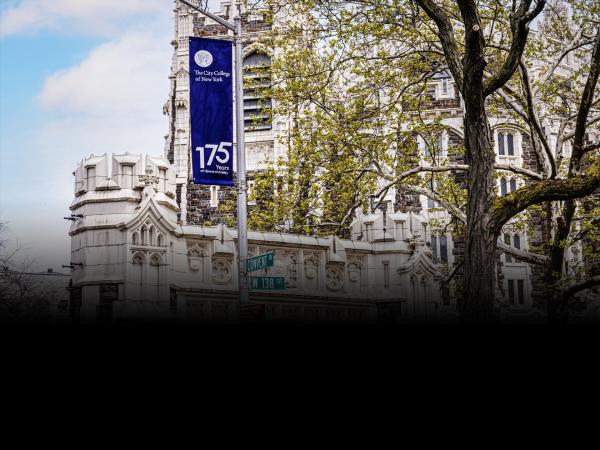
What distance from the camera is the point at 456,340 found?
2.39 metres

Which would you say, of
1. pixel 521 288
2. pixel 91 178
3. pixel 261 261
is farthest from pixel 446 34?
pixel 521 288

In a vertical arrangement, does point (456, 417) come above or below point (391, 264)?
below

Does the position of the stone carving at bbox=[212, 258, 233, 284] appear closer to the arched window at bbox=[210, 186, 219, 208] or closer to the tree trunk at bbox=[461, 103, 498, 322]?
the tree trunk at bbox=[461, 103, 498, 322]

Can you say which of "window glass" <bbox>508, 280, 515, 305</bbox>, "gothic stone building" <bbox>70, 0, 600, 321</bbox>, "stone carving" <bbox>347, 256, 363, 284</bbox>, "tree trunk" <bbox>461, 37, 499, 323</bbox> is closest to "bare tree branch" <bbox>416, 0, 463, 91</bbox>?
"tree trunk" <bbox>461, 37, 499, 323</bbox>

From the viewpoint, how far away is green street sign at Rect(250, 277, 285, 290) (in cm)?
1282

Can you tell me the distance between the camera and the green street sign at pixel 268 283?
42.1ft

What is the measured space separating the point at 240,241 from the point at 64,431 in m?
11.0

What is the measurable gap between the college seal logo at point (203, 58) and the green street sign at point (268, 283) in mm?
3886

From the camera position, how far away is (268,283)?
1291 centimetres

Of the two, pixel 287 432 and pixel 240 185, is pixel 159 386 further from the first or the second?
pixel 240 185

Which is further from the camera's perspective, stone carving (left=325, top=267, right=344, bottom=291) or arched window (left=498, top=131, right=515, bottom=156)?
arched window (left=498, top=131, right=515, bottom=156)

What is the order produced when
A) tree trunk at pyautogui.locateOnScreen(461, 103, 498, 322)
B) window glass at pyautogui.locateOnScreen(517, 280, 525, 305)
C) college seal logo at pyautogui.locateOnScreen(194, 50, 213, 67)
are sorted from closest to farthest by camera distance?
tree trunk at pyautogui.locateOnScreen(461, 103, 498, 322) → college seal logo at pyautogui.locateOnScreen(194, 50, 213, 67) → window glass at pyautogui.locateOnScreen(517, 280, 525, 305)

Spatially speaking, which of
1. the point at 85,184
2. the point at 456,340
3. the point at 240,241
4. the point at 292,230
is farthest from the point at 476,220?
the point at 292,230

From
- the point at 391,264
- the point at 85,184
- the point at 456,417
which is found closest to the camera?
the point at 456,417
